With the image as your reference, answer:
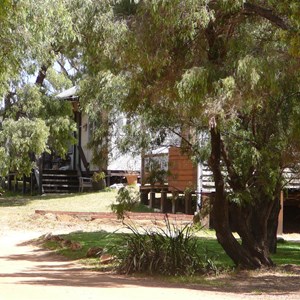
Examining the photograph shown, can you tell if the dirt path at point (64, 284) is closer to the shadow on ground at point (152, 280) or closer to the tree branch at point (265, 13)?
the shadow on ground at point (152, 280)

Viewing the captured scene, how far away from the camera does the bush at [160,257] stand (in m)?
14.7

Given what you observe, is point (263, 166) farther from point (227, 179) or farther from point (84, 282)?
point (84, 282)

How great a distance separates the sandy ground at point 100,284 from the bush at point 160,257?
559 mm

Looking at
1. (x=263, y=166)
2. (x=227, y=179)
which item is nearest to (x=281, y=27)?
(x=263, y=166)

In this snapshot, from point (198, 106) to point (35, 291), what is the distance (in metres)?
4.16

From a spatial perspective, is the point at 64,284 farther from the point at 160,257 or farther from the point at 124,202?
the point at 124,202

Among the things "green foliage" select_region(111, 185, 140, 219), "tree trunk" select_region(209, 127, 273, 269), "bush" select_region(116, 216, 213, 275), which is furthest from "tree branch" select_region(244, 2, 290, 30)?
"green foliage" select_region(111, 185, 140, 219)

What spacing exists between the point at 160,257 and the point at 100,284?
7.19 feet

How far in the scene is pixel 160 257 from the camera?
48.6 feet

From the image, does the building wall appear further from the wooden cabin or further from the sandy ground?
the sandy ground

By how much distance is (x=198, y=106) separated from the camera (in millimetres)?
12273

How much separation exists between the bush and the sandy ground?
559 millimetres

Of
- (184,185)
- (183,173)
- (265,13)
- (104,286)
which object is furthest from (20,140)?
(265,13)

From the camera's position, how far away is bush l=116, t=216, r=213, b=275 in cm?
1473
